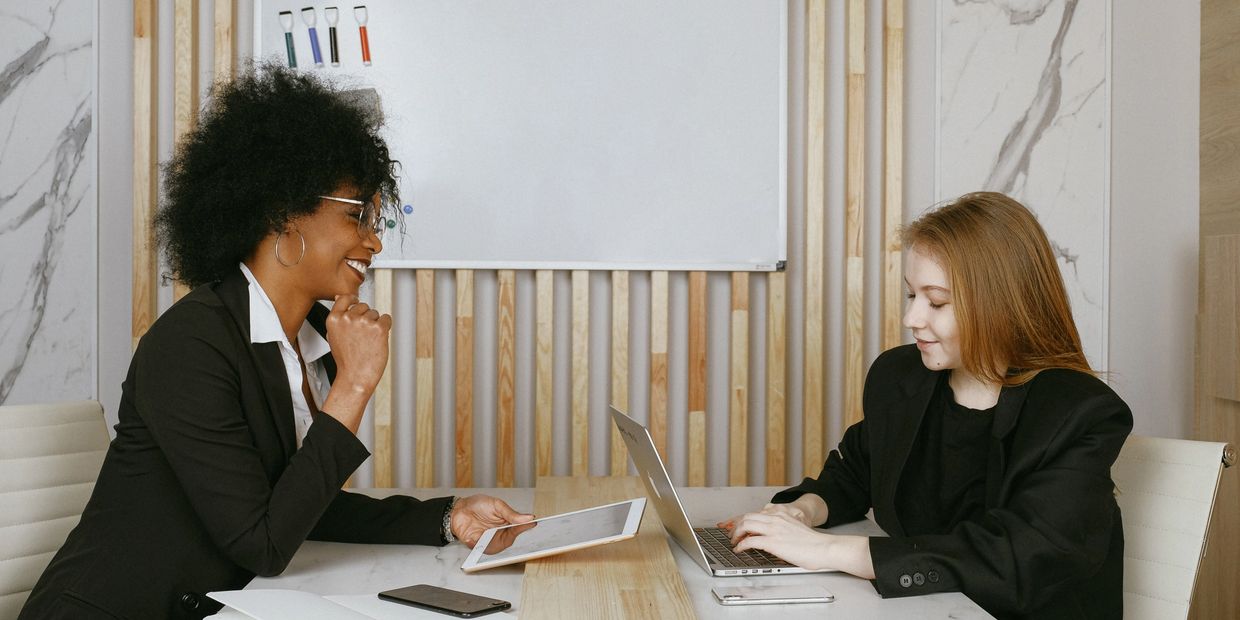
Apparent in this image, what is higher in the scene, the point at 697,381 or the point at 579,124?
the point at 579,124

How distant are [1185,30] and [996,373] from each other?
181cm

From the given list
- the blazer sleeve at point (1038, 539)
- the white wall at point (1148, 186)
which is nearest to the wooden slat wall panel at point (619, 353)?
the white wall at point (1148, 186)

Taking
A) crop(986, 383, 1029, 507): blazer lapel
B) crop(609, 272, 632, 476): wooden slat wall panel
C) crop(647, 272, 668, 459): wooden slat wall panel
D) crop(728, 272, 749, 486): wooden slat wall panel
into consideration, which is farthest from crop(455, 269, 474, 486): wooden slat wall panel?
crop(986, 383, 1029, 507): blazer lapel

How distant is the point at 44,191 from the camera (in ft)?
10.0

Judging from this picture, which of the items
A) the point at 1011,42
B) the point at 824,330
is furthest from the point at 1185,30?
the point at 824,330

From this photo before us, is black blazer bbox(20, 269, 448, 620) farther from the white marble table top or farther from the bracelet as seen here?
the bracelet

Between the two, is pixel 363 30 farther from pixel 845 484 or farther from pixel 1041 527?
pixel 1041 527

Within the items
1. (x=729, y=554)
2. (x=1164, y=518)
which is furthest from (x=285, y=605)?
(x=1164, y=518)

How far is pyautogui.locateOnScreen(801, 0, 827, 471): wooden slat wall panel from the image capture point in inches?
120

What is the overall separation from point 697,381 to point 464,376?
72 cm

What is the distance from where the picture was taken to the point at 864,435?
2.01 metres

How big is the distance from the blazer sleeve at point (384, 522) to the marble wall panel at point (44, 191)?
1.81m

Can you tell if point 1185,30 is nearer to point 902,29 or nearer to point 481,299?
point 902,29

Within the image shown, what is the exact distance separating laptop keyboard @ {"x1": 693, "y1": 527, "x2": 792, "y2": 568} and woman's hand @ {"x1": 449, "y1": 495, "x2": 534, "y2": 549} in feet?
1.01
